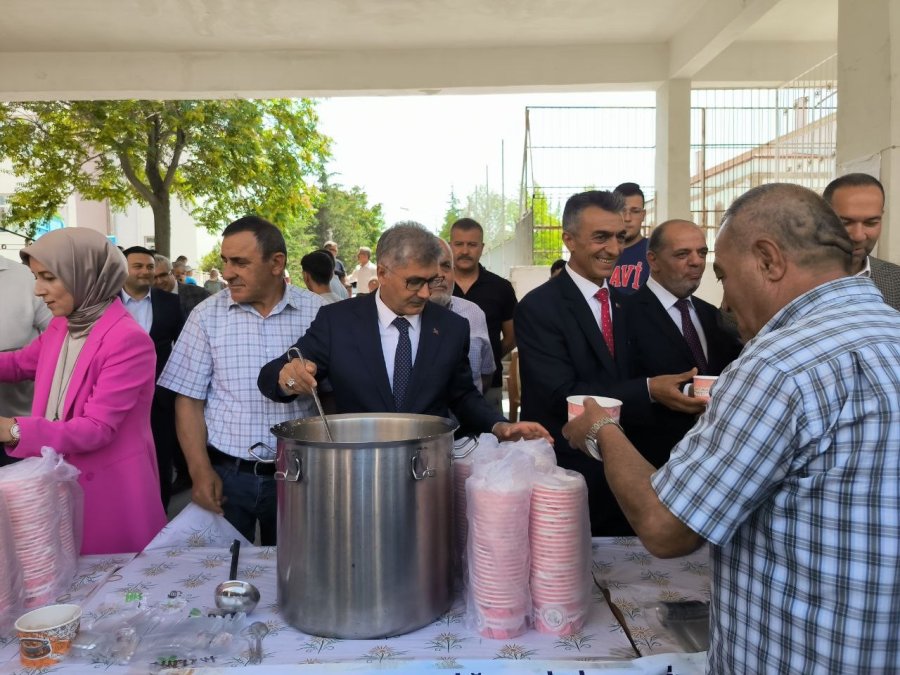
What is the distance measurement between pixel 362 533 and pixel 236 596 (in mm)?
452

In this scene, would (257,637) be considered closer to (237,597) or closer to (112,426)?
(237,597)

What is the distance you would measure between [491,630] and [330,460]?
1.80ft

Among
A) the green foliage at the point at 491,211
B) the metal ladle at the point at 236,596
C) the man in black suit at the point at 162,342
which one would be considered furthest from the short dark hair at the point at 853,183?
the green foliage at the point at 491,211

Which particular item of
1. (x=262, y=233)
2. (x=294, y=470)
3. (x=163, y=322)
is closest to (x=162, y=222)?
(x=163, y=322)

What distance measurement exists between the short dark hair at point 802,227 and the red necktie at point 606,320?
1619mm

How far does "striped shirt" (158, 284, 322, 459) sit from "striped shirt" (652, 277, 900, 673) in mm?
1740

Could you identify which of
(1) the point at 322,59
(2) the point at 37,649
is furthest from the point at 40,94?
(2) the point at 37,649

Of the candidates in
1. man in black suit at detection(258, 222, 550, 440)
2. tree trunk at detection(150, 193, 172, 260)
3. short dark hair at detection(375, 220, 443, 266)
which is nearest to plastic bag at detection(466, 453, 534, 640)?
man in black suit at detection(258, 222, 550, 440)

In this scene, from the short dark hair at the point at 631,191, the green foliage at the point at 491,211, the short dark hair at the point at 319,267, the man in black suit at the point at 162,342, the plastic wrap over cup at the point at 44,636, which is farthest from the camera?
the green foliage at the point at 491,211

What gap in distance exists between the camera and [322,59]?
8797 millimetres

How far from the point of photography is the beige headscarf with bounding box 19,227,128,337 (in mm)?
2312

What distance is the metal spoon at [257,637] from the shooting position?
1551mm

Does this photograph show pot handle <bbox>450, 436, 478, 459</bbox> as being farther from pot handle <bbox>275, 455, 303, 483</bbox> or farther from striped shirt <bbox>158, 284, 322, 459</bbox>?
striped shirt <bbox>158, 284, 322, 459</bbox>

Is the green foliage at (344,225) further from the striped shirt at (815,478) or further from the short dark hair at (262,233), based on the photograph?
the striped shirt at (815,478)
